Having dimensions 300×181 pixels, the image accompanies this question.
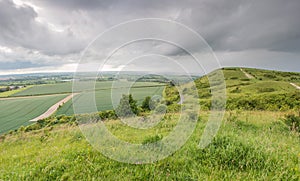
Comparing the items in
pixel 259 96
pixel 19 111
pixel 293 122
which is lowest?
pixel 19 111

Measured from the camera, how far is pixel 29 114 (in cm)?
4250

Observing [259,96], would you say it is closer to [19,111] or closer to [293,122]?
[293,122]

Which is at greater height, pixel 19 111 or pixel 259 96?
pixel 259 96

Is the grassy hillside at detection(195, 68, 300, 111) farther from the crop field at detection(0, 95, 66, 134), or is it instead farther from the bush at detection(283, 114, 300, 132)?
the crop field at detection(0, 95, 66, 134)

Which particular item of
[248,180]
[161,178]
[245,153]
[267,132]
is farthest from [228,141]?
[267,132]

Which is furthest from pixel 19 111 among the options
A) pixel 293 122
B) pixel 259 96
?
pixel 259 96

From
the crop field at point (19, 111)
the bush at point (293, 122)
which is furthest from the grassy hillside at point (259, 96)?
the crop field at point (19, 111)

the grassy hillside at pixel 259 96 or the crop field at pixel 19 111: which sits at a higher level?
the grassy hillside at pixel 259 96

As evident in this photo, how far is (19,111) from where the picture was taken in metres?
44.5

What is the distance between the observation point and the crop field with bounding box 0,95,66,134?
36.2 meters

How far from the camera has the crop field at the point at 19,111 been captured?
36188 mm

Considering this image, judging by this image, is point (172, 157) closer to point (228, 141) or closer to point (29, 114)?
point (228, 141)

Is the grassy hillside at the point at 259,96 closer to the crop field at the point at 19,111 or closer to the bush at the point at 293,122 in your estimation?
the bush at the point at 293,122

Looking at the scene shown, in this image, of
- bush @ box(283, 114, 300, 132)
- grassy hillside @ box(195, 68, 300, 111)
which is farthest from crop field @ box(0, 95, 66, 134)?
bush @ box(283, 114, 300, 132)
